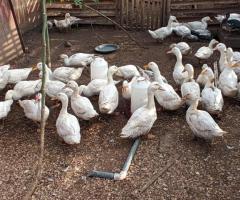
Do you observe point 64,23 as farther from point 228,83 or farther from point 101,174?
point 101,174

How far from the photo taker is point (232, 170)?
4414 mm

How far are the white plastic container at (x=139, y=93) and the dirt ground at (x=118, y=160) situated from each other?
0.37m

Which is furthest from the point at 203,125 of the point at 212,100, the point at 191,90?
the point at 191,90

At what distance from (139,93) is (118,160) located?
46.7 inches

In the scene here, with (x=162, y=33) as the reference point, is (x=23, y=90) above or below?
below

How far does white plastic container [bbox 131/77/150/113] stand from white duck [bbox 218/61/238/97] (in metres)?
1.34

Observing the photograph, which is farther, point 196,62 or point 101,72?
point 196,62

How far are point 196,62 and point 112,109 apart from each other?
309cm

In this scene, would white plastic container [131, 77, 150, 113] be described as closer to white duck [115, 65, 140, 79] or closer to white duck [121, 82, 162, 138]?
white duck [121, 82, 162, 138]

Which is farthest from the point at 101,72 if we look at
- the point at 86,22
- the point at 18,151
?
the point at 86,22

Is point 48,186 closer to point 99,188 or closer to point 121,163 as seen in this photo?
Answer: point 99,188

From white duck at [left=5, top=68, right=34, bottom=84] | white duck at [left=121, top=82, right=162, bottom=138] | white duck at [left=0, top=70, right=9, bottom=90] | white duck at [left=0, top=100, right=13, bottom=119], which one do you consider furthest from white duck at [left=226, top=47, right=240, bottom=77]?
white duck at [left=0, top=70, right=9, bottom=90]

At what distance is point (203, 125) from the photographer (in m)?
4.66

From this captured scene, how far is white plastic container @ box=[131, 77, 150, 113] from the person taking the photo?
5.35m
